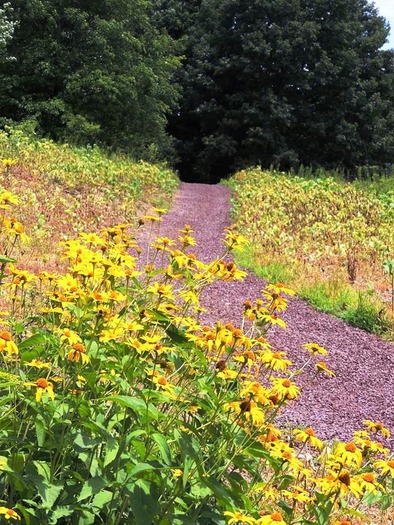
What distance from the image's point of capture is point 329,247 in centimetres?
668

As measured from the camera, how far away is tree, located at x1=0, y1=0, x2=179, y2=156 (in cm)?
1628

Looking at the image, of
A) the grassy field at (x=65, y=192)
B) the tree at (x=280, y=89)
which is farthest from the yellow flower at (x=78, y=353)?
the tree at (x=280, y=89)

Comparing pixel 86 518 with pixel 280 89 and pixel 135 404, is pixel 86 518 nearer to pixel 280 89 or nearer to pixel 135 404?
pixel 135 404

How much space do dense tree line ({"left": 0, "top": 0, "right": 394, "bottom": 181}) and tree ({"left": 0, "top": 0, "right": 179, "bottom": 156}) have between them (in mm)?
45

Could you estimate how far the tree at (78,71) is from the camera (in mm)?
16281

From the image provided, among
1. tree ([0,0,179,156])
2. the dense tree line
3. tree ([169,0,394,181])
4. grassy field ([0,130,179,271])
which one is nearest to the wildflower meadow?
grassy field ([0,130,179,271])

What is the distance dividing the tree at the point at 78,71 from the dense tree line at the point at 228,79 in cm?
5

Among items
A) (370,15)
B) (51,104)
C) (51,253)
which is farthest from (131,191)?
(370,15)

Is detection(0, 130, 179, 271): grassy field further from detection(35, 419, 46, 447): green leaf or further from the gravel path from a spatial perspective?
detection(35, 419, 46, 447): green leaf

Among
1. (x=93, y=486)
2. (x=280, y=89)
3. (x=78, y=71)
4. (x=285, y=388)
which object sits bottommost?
(x=93, y=486)

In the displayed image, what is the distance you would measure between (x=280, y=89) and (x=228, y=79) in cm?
205

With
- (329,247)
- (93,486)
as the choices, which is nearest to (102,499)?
(93,486)

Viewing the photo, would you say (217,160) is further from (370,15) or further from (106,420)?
(106,420)

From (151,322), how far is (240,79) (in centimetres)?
2295
